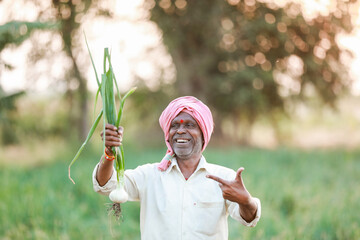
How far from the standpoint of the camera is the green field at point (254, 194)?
A: 14.6ft

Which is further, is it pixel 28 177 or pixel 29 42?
pixel 29 42

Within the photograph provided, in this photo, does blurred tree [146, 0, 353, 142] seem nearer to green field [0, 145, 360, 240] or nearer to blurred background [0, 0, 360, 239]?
blurred background [0, 0, 360, 239]

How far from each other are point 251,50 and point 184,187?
10983mm

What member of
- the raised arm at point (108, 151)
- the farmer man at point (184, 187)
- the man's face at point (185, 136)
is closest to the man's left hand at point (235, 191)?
the farmer man at point (184, 187)

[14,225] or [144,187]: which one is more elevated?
[144,187]

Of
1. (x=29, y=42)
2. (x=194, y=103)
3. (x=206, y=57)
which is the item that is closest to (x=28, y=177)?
(x=29, y=42)

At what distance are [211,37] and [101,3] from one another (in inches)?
129

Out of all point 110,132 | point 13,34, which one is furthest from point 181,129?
point 13,34

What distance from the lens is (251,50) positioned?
42.0 feet

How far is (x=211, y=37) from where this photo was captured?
1244 centimetres

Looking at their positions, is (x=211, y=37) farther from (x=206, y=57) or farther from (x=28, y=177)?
(x=28, y=177)

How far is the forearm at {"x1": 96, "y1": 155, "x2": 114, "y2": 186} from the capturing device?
7.25ft

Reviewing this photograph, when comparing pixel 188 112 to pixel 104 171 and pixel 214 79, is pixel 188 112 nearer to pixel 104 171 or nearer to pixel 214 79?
pixel 104 171

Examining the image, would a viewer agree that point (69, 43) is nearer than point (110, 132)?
No
